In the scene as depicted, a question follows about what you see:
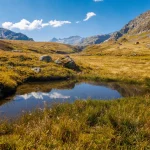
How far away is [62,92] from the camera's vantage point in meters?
36.3

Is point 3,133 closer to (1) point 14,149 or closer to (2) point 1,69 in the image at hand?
(1) point 14,149

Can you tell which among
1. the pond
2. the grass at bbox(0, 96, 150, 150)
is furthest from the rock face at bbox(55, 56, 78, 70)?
the grass at bbox(0, 96, 150, 150)

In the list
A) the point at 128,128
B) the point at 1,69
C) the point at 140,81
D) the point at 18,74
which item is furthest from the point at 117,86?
the point at 128,128

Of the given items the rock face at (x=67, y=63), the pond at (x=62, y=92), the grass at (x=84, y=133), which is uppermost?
the rock face at (x=67, y=63)

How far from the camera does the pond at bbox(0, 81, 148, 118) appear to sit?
1072 inches

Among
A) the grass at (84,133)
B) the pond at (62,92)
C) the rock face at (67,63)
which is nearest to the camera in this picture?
the grass at (84,133)

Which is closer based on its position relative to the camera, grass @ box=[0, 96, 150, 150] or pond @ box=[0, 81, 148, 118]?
grass @ box=[0, 96, 150, 150]

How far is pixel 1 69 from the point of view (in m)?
42.4

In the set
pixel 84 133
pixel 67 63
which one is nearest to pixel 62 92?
pixel 67 63

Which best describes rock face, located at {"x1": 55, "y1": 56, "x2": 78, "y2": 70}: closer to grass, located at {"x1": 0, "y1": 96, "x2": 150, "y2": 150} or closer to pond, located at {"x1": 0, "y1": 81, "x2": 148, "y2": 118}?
A: pond, located at {"x1": 0, "y1": 81, "x2": 148, "y2": 118}

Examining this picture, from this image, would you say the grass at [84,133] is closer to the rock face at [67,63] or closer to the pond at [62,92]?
the pond at [62,92]

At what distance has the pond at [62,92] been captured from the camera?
2722cm

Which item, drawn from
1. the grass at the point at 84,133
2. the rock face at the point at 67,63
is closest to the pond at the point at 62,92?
the grass at the point at 84,133

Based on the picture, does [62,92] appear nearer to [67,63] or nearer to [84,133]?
[67,63]
